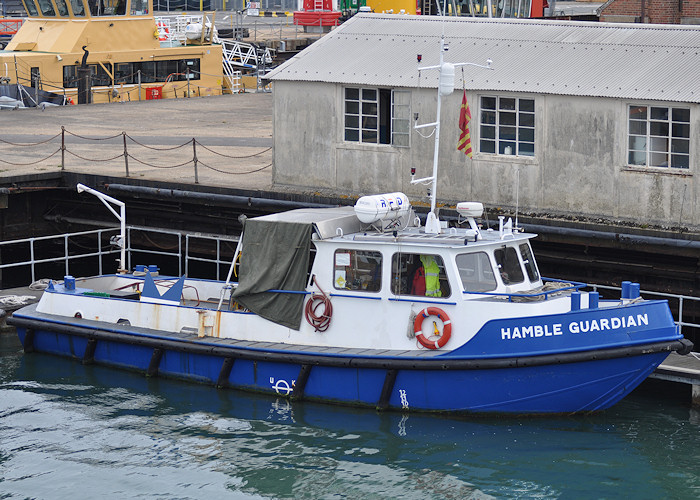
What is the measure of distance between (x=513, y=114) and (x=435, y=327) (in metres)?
5.39

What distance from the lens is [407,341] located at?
15.5 metres

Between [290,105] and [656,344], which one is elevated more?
[290,105]

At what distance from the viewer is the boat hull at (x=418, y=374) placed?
14.8 meters

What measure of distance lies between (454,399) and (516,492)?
90.4 inches

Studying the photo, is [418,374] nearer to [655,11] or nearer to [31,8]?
[655,11]

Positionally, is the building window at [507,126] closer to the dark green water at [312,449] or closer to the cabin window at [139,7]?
the dark green water at [312,449]

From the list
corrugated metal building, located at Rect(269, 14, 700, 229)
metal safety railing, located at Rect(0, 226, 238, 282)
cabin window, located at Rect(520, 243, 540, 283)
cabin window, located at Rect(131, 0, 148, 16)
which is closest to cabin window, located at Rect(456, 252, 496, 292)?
cabin window, located at Rect(520, 243, 540, 283)

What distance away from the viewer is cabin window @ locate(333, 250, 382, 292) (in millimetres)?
15602

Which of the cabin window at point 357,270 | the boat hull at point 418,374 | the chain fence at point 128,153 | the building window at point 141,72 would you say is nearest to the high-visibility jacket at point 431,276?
the cabin window at point 357,270

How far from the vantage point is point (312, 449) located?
47.6 ft

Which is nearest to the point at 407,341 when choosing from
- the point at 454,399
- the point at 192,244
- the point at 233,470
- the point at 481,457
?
the point at 454,399

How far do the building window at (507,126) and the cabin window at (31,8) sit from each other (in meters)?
25.2

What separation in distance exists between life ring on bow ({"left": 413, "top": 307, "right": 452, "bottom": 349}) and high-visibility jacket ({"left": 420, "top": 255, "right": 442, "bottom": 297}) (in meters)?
0.24

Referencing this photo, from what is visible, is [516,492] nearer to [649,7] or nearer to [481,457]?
[481,457]
